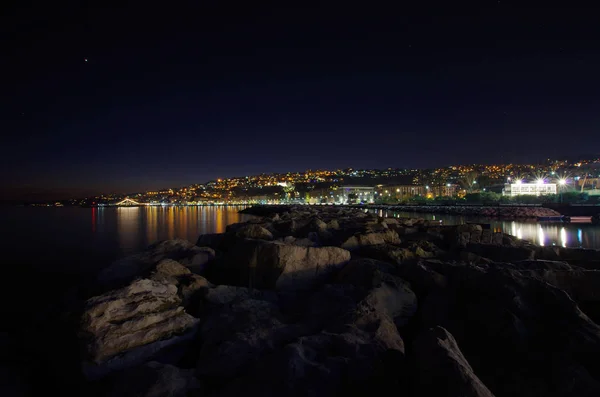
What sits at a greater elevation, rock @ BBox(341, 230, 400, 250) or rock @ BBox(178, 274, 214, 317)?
rock @ BBox(341, 230, 400, 250)

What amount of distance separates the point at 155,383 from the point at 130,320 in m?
1.51

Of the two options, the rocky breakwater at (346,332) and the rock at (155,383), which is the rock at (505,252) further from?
the rock at (155,383)

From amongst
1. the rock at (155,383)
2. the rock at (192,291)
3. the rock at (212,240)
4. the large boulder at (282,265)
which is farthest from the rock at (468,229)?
the rock at (155,383)

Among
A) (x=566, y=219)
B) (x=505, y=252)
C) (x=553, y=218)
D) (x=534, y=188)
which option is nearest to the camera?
(x=505, y=252)

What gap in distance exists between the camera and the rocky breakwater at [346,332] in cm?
301

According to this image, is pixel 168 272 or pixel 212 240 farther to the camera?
pixel 212 240

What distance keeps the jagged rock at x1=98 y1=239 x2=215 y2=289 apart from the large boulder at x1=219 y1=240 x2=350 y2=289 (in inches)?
52.2

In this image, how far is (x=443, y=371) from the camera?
271cm

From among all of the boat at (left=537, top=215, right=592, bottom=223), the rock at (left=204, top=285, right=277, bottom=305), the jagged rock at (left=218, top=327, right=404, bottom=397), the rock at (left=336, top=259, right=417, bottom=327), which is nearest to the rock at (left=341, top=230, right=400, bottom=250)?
the rock at (left=336, top=259, right=417, bottom=327)

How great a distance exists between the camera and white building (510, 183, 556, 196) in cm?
6838

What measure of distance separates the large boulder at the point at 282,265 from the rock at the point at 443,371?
3549mm

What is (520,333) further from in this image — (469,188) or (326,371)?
(469,188)

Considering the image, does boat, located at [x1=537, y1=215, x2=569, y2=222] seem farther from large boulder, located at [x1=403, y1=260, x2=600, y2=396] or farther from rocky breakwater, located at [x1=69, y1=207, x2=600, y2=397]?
large boulder, located at [x1=403, y1=260, x2=600, y2=396]

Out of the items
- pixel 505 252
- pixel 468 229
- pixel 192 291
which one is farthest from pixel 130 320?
pixel 468 229
